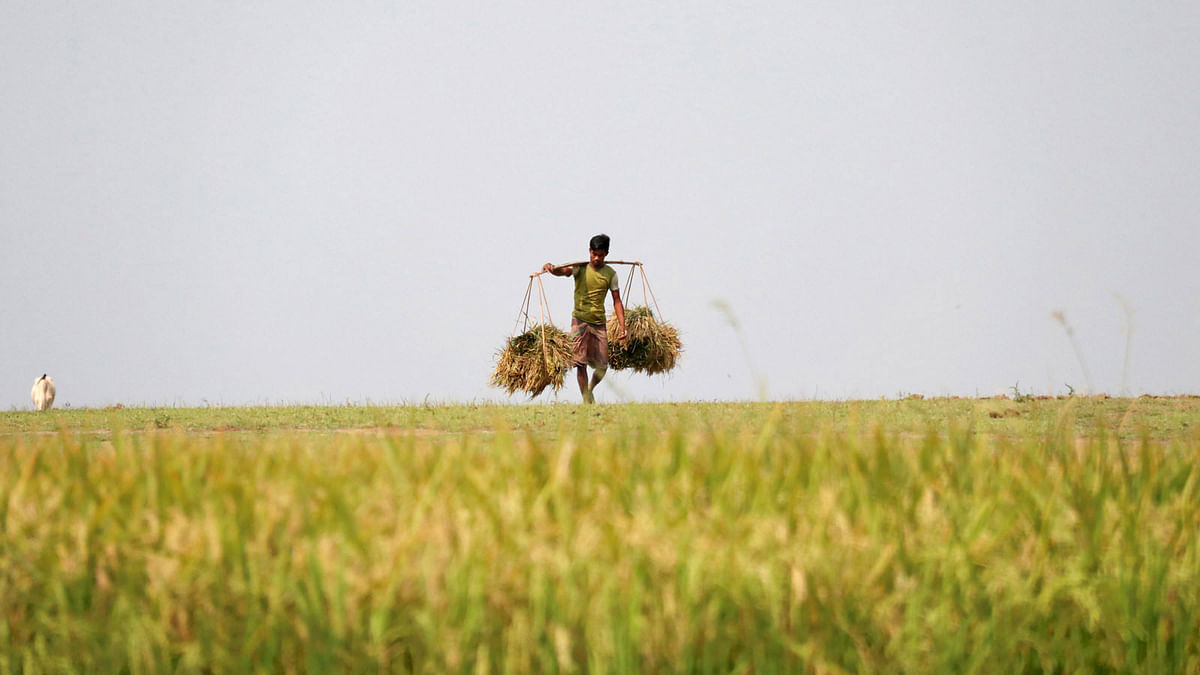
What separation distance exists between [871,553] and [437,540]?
1.28 meters

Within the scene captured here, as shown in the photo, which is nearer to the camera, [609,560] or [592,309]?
[609,560]

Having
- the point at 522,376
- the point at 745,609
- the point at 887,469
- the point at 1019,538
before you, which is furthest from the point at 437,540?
the point at 522,376

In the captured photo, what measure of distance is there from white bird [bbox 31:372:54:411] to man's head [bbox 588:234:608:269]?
8.20 m

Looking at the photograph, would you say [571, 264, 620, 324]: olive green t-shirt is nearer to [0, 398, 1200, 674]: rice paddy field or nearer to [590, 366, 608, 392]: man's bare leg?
[590, 366, 608, 392]: man's bare leg

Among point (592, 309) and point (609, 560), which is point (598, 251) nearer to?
point (592, 309)

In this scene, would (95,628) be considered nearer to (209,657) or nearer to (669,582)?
(209,657)

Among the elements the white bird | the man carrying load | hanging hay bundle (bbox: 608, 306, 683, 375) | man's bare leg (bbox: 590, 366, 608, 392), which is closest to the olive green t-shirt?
the man carrying load

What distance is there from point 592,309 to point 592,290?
0.24m

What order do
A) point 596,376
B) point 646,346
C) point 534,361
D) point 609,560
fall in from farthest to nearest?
point 646,346
point 534,361
point 596,376
point 609,560

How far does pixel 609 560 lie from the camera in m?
2.87

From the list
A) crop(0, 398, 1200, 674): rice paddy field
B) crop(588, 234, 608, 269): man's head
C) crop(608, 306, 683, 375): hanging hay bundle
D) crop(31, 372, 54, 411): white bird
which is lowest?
crop(0, 398, 1200, 674): rice paddy field

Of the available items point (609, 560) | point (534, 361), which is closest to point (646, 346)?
point (534, 361)

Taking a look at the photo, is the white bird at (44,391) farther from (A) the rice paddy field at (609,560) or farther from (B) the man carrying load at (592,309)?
(A) the rice paddy field at (609,560)

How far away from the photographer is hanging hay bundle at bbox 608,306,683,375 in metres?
14.2
